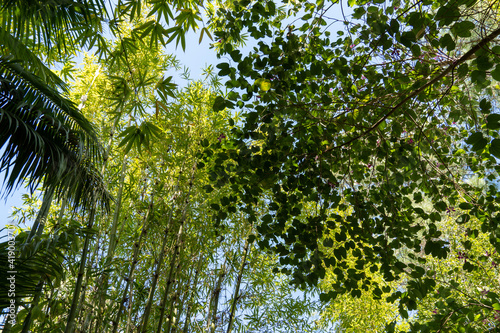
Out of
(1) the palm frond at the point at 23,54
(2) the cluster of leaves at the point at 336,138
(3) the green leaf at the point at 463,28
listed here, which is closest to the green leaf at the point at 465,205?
(2) the cluster of leaves at the point at 336,138

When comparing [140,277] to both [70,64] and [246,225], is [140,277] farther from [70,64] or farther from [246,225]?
[70,64]

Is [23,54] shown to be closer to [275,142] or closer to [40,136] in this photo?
[40,136]

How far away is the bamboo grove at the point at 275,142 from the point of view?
1.62 m

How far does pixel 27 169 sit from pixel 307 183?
1808mm

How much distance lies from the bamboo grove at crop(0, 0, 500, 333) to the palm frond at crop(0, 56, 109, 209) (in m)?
0.01

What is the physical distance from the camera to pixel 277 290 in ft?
15.6

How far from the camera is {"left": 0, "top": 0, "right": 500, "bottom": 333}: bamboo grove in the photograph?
5.31 feet

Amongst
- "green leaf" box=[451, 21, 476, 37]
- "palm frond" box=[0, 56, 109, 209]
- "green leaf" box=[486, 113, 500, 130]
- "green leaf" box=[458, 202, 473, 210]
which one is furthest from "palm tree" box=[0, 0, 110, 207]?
"green leaf" box=[458, 202, 473, 210]

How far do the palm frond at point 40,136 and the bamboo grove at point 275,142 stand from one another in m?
0.01

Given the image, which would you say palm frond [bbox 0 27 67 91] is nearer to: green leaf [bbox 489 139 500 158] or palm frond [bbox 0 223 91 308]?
palm frond [bbox 0 223 91 308]

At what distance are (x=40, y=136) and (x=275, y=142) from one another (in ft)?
5.04

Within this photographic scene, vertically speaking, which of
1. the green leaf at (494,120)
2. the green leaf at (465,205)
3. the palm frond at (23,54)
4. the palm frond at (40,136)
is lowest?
the green leaf at (494,120)

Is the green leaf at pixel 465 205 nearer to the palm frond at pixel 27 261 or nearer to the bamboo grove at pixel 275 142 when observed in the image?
the bamboo grove at pixel 275 142

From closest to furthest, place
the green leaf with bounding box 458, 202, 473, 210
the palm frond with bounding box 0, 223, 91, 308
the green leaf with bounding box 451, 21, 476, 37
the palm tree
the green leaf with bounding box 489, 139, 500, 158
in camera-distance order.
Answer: the green leaf with bounding box 451, 21, 476, 37 → the green leaf with bounding box 489, 139, 500, 158 → the green leaf with bounding box 458, 202, 473, 210 → the palm frond with bounding box 0, 223, 91, 308 → the palm tree
